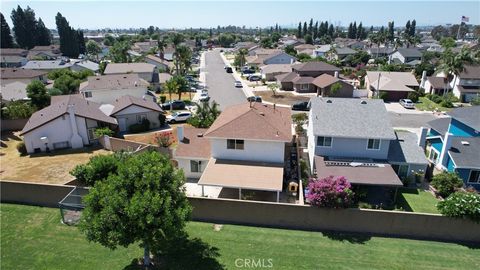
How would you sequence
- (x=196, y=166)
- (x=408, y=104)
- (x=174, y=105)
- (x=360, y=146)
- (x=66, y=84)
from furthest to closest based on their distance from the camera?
(x=66, y=84) → (x=408, y=104) → (x=174, y=105) → (x=196, y=166) → (x=360, y=146)

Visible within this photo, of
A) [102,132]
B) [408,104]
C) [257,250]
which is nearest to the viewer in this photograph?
[257,250]

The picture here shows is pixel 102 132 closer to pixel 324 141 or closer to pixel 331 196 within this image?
pixel 324 141

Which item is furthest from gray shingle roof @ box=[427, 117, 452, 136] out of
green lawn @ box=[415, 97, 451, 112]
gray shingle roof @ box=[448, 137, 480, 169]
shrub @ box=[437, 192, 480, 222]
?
green lawn @ box=[415, 97, 451, 112]

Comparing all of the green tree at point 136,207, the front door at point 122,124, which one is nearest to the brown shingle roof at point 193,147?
the green tree at point 136,207

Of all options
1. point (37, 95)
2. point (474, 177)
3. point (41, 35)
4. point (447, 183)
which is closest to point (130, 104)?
point (37, 95)

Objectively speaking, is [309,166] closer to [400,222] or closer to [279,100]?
[400,222]

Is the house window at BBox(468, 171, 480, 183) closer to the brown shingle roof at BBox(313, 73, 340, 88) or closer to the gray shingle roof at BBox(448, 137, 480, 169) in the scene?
the gray shingle roof at BBox(448, 137, 480, 169)

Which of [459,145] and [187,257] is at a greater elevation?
[459,145]
